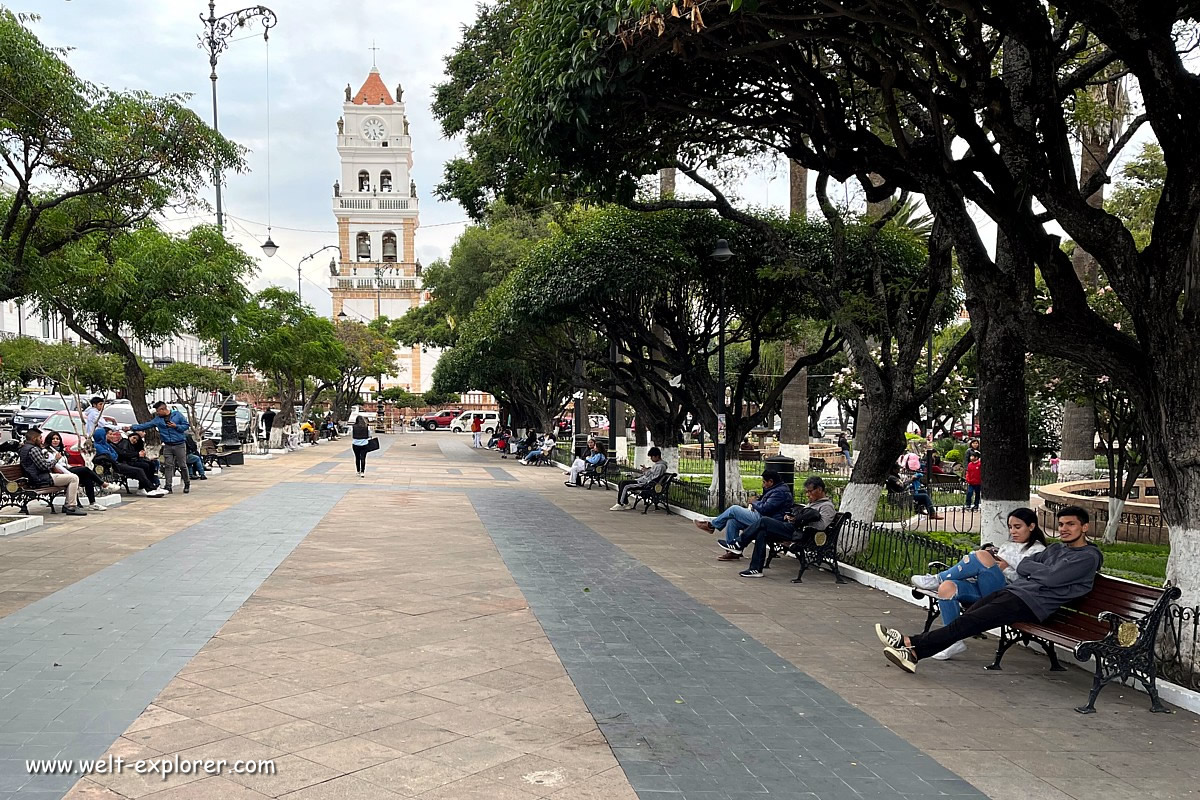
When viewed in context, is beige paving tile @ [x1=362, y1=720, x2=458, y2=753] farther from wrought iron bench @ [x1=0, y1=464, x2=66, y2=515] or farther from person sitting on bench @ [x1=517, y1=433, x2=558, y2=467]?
person sitting on bench @ [x1=517, y1=433, x2=558, y2=467]

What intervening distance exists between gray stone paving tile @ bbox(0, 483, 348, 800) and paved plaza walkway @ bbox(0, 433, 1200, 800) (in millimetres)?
25

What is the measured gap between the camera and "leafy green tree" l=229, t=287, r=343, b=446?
3262cm

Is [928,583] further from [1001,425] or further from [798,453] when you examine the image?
[798,453]

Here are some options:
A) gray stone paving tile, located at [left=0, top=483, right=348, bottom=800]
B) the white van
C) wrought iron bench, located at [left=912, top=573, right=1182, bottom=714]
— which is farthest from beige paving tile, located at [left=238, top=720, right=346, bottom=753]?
the white van

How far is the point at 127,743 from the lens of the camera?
4684mm

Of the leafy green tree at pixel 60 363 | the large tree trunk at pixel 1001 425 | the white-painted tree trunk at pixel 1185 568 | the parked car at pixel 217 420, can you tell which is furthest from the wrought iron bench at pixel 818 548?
the leafy green tree at pixel 60 363

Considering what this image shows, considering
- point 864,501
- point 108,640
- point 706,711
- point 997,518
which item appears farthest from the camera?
point 864,501

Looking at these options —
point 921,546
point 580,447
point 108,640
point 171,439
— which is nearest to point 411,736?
point 108,640

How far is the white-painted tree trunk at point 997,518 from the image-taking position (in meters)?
8.80

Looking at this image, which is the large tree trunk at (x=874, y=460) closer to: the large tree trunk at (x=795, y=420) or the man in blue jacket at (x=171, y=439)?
the man in blue jacket at (x=171, y=439)

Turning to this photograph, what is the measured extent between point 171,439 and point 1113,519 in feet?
48.9

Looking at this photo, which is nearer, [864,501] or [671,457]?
[864,501]

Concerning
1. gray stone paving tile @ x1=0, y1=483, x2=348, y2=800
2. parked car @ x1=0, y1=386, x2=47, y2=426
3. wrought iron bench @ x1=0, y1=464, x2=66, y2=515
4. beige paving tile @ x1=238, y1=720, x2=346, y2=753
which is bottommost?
beige paving tile @ x1=238, y1=720, x2=346, y2=753

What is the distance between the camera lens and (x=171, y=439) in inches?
663
